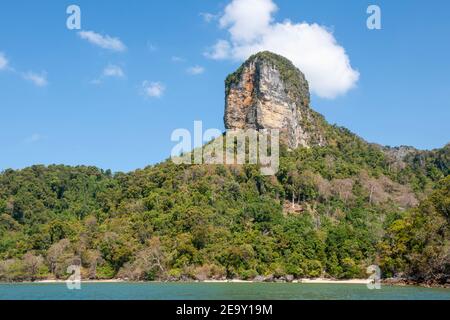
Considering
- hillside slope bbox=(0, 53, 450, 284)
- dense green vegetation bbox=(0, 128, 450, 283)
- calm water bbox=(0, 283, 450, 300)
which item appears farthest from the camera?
hillside slope bbox=(0, 53, 450, 284)

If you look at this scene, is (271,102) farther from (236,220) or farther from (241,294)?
(241,294)

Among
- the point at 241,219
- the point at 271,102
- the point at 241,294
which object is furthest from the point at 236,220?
the point at 241,294

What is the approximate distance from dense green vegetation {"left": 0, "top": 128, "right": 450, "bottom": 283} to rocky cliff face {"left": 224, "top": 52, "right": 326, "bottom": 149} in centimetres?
485

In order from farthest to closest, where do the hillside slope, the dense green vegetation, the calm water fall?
the hillside slope
the dense green vegetation
the calm water

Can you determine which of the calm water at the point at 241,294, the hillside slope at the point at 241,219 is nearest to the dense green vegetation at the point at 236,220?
the hillside slope at the point at 241,219

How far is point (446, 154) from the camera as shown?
95.7 metres

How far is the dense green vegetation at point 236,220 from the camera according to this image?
5488cm

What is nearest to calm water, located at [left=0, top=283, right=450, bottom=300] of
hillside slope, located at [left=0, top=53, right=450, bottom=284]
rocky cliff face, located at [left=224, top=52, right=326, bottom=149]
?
hillside slope, located at [left=0, top=53, right=450, bottom=284]

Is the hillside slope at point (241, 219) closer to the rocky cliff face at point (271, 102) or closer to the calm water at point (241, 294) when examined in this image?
the rocky cliff face at point (271, 102)

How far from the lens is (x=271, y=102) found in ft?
299

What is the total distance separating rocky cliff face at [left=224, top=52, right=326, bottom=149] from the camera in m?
90.8

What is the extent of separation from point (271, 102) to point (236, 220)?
2950 centimetres

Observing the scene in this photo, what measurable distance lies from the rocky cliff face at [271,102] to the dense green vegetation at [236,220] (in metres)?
4.85

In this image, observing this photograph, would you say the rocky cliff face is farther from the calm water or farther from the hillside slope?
the calm water
